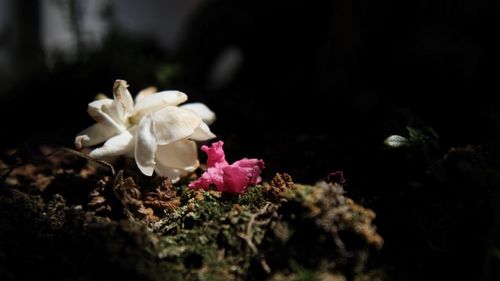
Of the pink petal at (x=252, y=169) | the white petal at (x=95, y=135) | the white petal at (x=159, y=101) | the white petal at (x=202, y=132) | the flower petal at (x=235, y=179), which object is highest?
the white petal at (x=159, y=101)

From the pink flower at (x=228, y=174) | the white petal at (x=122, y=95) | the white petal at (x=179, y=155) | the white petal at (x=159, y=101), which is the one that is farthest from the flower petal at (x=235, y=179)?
the white petal at (x=122, y=95)

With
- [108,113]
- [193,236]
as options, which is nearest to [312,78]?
[108,113]

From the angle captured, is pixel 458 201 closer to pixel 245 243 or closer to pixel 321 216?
pixel 321 216

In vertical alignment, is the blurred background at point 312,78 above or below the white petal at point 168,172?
above

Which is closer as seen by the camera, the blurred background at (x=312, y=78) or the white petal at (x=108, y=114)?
the white petal at (x=108, y=114)

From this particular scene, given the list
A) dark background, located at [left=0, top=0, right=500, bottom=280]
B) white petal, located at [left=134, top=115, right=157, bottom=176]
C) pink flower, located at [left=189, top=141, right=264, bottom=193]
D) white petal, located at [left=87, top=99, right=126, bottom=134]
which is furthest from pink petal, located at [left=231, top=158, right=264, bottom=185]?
white petal, located at [left=87, top=99, right=126, bottom=134]

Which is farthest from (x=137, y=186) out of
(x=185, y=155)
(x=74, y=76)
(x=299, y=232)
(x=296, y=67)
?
(x=296, y=67)

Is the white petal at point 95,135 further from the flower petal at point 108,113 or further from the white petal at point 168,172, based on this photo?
the white petal at point 168,172

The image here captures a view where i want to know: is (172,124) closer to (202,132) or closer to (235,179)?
(202,132)
